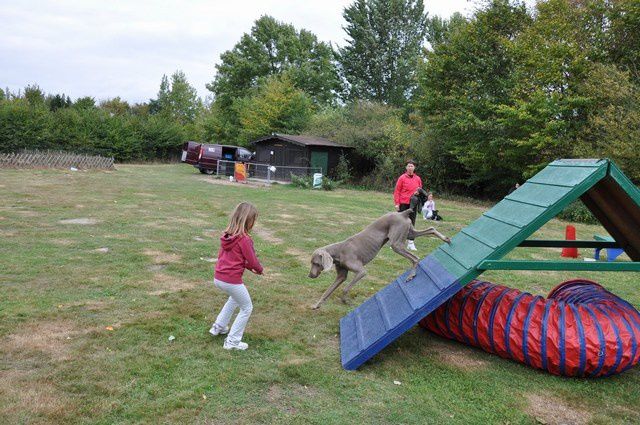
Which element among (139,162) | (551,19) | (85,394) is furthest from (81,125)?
(85,394)

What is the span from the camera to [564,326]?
4992 mm

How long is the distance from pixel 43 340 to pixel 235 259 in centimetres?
232

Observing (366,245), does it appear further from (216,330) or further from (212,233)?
(212,233)

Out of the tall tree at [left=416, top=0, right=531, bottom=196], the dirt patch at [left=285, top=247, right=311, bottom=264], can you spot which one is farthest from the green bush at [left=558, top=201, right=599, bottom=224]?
the dirt patch at [left=285, top=247, right=311, bottom=264]

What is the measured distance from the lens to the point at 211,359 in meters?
5.03

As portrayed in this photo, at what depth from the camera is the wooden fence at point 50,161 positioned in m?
29.8

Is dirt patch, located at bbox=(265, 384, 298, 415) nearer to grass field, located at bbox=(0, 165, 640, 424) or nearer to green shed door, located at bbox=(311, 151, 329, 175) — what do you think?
grass field, located at bbox=(0, 165, 640, 424)

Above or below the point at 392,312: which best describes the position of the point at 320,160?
above

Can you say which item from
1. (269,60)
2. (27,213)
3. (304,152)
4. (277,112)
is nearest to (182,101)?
(269,60)

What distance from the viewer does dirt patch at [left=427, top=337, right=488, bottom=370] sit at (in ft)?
17.3

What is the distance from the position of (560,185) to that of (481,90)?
77.7 ft

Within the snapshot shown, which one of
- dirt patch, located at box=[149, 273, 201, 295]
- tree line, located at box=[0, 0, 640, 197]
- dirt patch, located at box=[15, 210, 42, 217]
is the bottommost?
dirt patch, located at box=[149, 273, 201, 295]

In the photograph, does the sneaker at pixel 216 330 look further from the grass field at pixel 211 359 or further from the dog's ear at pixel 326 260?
the dog's ear at pixel 326 260

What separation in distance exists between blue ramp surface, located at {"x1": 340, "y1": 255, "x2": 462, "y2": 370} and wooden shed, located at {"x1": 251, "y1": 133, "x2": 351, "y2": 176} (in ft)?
80.0
